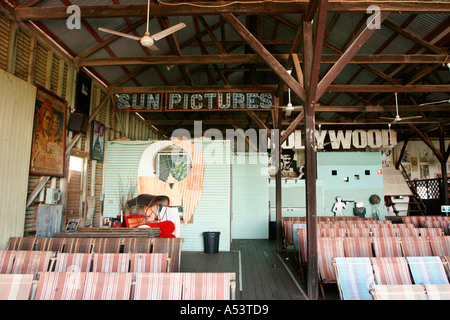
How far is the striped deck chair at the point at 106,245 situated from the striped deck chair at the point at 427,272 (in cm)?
441

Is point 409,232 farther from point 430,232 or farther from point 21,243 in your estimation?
point 21,243

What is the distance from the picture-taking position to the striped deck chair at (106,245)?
4.63 meters

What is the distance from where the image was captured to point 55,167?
621 cm

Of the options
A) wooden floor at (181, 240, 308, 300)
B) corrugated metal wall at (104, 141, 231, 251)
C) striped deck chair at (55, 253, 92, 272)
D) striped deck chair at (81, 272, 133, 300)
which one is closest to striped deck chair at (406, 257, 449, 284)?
wooden floor at (181, 240, 308, 300)

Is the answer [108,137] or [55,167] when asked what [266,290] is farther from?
[108,137]

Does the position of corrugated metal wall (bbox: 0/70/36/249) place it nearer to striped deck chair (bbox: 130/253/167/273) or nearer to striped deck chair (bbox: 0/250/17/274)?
striped deck chair (bbox: 0/250/17/274)

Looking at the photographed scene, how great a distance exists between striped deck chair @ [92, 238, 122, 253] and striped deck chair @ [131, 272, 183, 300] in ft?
6.59

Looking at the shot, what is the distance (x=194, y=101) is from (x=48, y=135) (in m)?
3.94

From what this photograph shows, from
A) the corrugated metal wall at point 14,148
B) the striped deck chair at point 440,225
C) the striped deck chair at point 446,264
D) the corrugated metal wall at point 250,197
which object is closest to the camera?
the striped deck chair at point 446,264

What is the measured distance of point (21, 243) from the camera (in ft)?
15.2

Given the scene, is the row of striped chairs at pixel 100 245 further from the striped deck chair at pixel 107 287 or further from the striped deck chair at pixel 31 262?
the striped deck chair at pixel 107 287

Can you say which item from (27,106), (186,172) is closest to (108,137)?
(186,172)

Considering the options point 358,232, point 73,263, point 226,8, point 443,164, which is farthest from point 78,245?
point 443,164

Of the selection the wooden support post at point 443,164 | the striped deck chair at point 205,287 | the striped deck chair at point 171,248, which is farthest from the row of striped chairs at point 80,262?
the wooden support post at point 443,164
